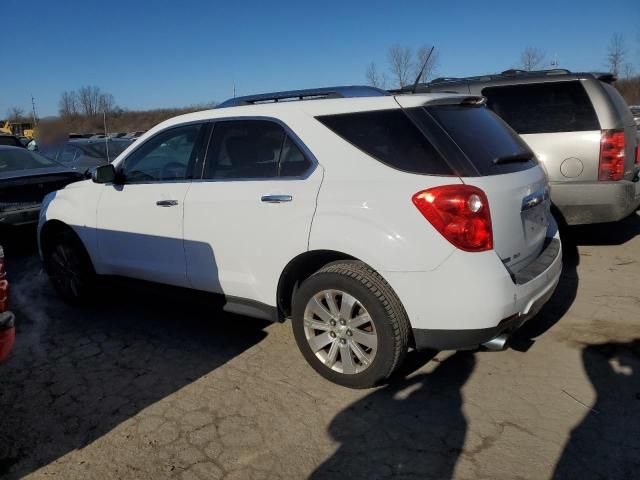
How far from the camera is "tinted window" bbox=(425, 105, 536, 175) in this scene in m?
3.03

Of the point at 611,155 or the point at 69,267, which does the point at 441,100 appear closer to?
the point at 611,155

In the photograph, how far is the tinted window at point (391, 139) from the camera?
294 centimetres

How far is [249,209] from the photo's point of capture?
349cm

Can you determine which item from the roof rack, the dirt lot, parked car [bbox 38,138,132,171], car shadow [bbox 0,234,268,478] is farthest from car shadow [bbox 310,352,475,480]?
parked car [bbox 38,138,132,171]

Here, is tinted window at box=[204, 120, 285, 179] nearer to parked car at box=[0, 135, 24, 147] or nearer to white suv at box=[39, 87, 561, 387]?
white suv at box=[39, 87, 561, 387]

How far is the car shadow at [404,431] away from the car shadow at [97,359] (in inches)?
48.0

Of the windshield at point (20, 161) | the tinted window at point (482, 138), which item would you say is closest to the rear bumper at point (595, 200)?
the tinted window at point (482, 138)

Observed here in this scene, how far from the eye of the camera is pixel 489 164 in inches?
120

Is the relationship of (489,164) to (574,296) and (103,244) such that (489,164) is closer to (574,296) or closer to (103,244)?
(574,296)

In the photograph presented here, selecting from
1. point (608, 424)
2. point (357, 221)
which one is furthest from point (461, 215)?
point (608, 424)

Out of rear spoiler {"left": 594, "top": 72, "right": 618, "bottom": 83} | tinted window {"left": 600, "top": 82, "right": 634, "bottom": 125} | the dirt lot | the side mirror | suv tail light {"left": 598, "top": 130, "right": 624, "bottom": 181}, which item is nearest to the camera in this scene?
the dirt lot

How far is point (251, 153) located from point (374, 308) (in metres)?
1.43

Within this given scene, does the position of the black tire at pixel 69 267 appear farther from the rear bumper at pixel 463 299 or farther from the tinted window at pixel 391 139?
the rear bumper at pixel 463 299

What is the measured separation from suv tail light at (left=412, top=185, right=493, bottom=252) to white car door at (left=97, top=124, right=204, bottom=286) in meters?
1.93
